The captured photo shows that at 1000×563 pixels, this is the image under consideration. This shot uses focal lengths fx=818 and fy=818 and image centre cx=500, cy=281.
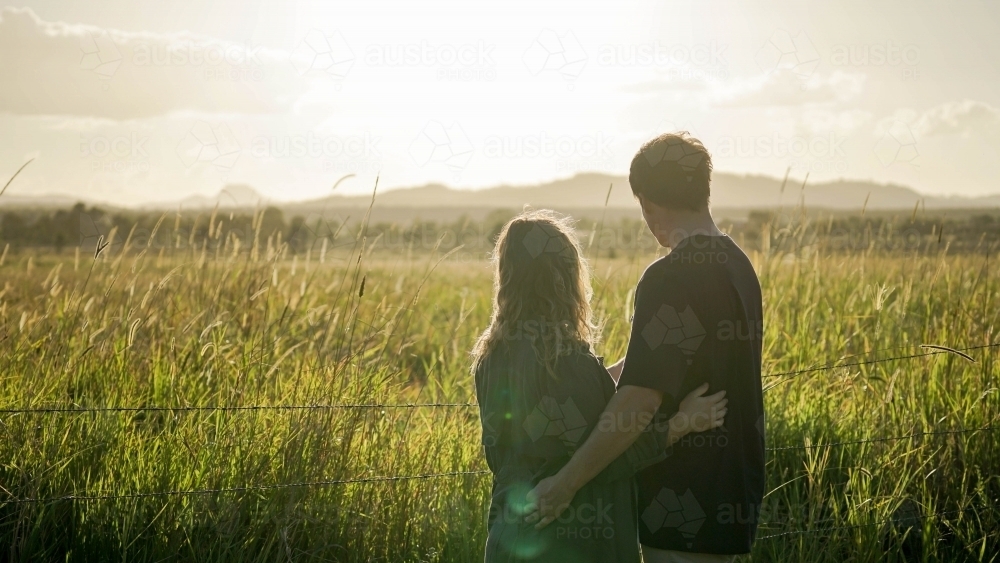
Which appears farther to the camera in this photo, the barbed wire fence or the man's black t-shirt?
the barbed wire fence

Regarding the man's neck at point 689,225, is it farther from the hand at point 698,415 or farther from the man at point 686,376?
the hand at point 698,415

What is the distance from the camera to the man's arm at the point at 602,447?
94.9 inches

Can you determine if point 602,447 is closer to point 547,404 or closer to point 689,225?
point 547,404

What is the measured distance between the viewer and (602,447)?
2.41 metres

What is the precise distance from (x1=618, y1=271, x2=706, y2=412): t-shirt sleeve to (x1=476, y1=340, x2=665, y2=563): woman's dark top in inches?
6.1

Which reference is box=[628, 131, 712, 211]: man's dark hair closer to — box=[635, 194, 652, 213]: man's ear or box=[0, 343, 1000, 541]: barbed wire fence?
box=[635, 194, 652, 213]: man's ear

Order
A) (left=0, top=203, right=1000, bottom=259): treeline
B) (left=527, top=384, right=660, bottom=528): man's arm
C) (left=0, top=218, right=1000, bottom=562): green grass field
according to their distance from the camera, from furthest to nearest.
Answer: (left=0, top=203, right=1000, bottom=259): treeline
(left=0, top=218, right=1000, bottom=562): green grass field
(left=527, top=384, right=660, bottom=528): man's arm

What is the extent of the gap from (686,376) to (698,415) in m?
0.14

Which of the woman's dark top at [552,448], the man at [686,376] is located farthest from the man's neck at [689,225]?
the woman's dark top at [552,448]

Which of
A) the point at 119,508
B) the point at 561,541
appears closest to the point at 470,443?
the point at 119,508

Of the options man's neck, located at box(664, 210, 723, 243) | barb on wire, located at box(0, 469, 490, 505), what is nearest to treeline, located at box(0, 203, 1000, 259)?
barb on wire, located at box(0, 469, 490, 505)

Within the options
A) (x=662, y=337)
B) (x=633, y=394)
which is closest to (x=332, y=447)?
(x=633, y=394)

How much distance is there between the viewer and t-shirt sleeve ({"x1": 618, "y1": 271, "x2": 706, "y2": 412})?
242 centimetres

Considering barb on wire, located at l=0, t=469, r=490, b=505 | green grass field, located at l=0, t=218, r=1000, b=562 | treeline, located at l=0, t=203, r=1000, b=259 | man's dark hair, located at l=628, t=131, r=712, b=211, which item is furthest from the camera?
treeline, located at l=0, t=203, r=1000, b=259
